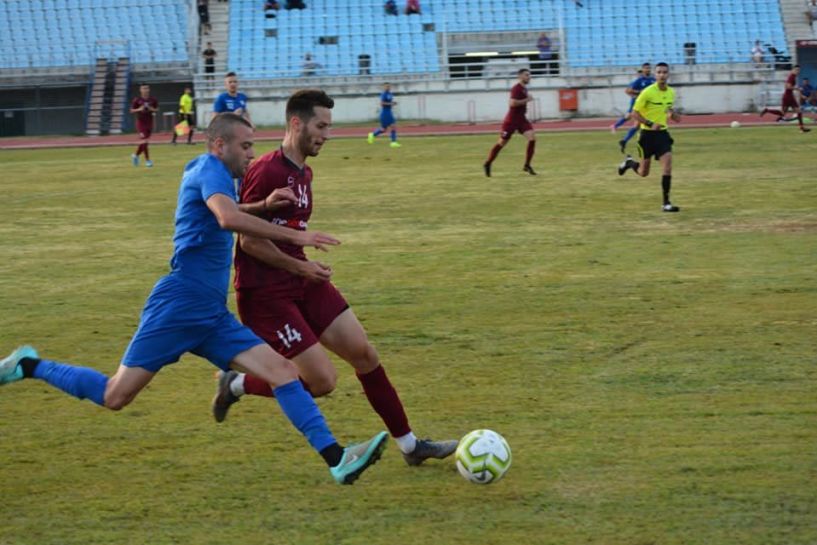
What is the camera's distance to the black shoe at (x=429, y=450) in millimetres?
7133

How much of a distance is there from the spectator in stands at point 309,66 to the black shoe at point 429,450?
45.1 meters

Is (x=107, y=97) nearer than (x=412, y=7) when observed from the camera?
Yes

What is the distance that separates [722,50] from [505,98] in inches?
421

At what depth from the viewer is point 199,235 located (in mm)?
6621

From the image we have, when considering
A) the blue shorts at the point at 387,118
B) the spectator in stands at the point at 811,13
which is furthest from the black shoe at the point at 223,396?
the spectator in stands at the point at 811,13

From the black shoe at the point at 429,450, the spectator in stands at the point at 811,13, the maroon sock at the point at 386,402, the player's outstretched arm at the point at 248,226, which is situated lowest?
the black shoe at the point at 429,450

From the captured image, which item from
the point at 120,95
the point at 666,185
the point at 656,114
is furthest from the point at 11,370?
the point at 120,95

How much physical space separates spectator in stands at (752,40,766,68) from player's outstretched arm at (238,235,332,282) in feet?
148

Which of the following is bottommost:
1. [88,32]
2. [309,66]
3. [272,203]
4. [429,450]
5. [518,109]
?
Result: [429,450]

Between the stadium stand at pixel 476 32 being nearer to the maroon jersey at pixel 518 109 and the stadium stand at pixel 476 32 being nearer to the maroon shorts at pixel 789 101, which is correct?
the maroon shorts at pixel 789 101

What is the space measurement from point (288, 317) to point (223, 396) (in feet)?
3.29

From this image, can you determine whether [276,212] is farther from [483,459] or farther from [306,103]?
[483,459]

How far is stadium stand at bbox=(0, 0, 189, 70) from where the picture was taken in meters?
53.9

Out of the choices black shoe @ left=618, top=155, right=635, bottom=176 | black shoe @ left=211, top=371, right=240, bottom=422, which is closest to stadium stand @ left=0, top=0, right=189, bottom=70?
black shoe @ left=618, top=155, right=635, bottom=176
